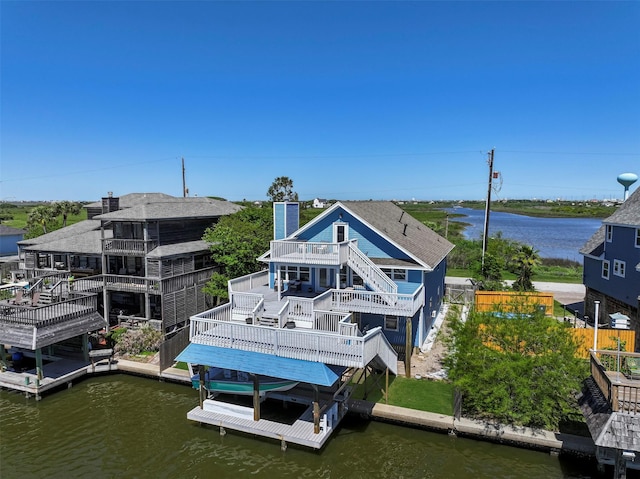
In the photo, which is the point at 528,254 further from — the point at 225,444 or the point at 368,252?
the point at 225,444

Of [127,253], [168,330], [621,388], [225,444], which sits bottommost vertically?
[225,444]

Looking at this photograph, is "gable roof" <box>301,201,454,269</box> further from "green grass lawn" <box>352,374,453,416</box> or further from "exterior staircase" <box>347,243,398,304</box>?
"green grass lawn" <box>352,374,453,416</box>

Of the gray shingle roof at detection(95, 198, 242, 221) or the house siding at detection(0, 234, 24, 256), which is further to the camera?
the house siding at detection(0, 234, 24, 256)

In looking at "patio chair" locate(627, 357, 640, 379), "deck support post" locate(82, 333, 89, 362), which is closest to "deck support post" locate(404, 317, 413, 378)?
"patio chair" locate(627, 357, 640, 379)

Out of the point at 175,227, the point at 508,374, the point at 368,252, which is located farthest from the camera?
the point at 175,227

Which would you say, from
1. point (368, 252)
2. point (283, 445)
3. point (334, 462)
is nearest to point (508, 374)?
point (334, 462)

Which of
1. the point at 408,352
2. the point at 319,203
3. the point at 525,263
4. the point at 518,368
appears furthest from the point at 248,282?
the point at 319,203

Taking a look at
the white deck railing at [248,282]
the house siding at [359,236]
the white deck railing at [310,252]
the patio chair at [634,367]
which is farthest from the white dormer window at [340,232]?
the patio chair at [634,367]
